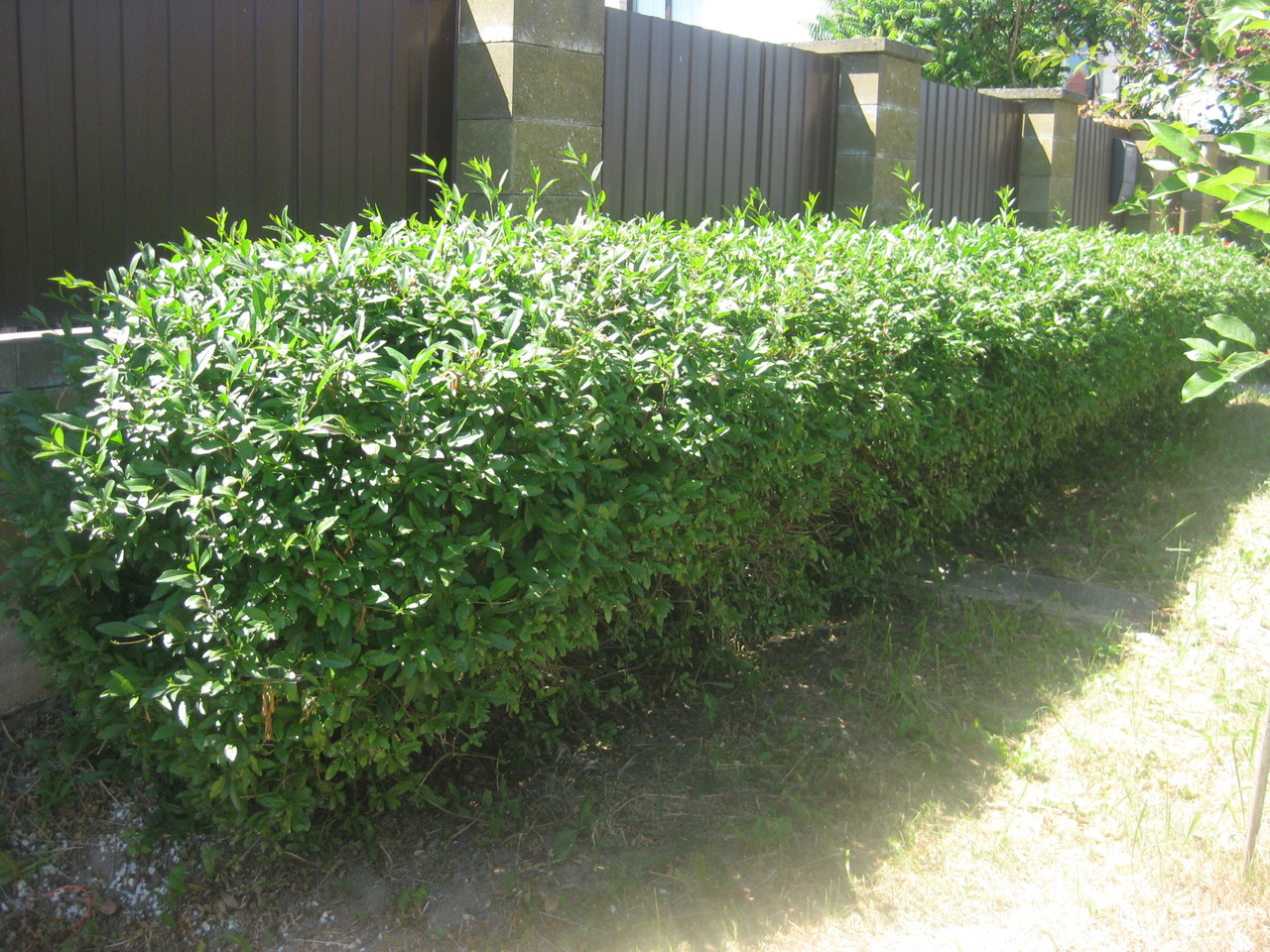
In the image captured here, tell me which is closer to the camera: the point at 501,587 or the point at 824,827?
the point at 501,587

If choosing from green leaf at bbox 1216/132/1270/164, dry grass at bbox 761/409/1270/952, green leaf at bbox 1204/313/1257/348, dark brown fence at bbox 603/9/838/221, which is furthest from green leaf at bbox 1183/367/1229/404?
dark brown fence at bbox 603/9/838/221

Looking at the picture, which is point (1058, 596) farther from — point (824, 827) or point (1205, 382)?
point (1205, 382)

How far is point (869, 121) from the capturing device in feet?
26.2

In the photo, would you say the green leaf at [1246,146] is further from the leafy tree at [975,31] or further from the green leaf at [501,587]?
the leafy tree at [975,31]

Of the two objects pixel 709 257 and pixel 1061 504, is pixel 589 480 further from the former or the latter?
pixel 1061 504

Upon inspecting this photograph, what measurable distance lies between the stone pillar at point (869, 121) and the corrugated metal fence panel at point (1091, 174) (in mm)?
4272

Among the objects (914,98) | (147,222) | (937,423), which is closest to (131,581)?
(147,222)

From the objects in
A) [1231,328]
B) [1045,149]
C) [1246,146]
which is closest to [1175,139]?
[1246,146]

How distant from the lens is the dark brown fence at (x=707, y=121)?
616 centimetres

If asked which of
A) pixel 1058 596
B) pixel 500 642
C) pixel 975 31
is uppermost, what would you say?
pixel 975 31

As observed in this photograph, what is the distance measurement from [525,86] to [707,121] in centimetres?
183

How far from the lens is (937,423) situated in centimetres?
438

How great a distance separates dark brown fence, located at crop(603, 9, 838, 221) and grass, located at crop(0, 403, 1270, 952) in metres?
3.03

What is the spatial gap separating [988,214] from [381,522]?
945 centimetres
